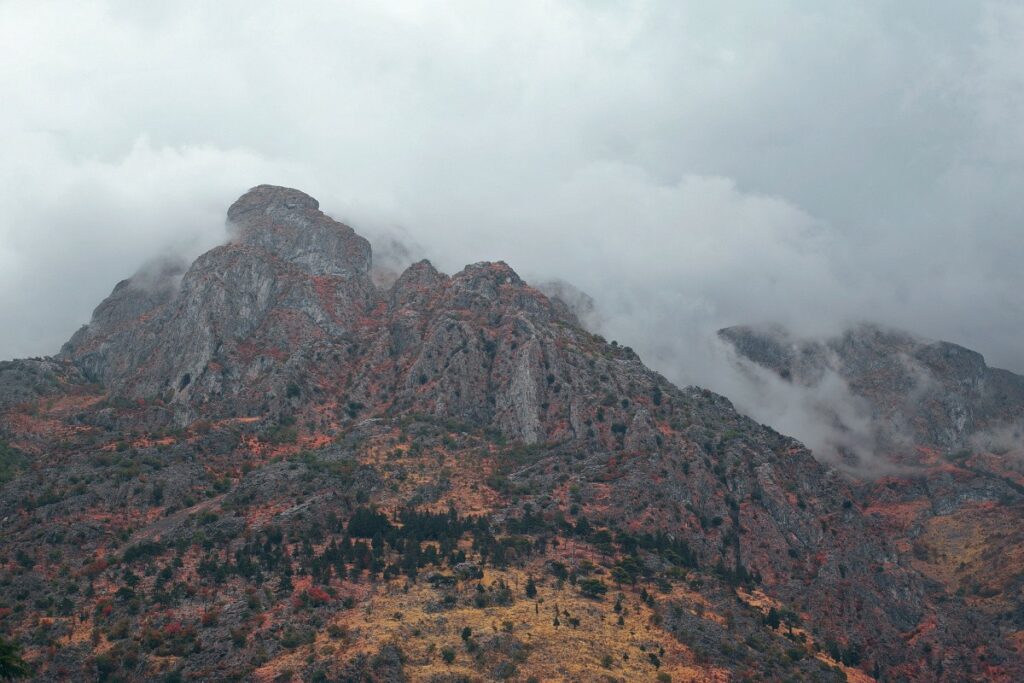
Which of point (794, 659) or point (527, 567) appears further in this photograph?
point (527, 567)

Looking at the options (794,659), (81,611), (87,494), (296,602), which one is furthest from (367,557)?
(794,659)

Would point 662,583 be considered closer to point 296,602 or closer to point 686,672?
point 686,672

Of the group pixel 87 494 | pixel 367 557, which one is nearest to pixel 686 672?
pixel 367 557

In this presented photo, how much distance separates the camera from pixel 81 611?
529ft

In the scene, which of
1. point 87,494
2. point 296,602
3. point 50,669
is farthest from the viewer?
point 87,494

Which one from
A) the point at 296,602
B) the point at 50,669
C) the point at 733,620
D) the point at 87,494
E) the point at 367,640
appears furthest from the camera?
the point at 87,494

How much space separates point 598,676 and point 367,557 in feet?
196

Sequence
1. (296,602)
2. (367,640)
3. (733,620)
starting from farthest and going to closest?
(733,620) → (296,602) → (367,640)

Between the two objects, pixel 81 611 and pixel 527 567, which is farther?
pixel 527 567

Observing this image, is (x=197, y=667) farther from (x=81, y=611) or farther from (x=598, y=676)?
(x=598, y=676)

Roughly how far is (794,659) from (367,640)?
86450mm

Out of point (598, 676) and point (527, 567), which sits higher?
point (527, 567)

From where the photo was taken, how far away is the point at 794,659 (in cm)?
17425

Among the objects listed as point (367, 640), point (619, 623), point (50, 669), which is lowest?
point (50, 669)
